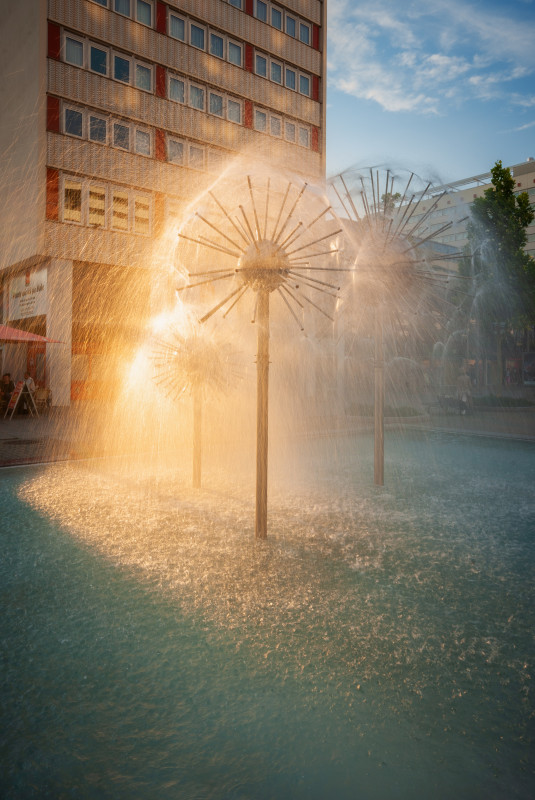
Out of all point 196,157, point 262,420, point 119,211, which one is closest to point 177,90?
point 196,157

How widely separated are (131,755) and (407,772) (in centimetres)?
127

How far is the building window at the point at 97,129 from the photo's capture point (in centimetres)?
2447

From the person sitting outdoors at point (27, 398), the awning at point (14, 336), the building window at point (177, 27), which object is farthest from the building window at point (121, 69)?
the person sitting outdoors at point (27, 398)

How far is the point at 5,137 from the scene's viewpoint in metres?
25.8

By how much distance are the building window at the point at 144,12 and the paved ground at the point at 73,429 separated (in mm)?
18789

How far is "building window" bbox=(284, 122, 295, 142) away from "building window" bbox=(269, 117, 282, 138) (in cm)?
37

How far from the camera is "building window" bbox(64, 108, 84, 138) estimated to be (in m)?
23.8

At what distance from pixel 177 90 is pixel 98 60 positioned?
406 centimetres

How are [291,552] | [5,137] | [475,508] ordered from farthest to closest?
[5,137] → [475,508] → [291,552]

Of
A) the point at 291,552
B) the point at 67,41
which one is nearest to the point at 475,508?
the point at 291,552

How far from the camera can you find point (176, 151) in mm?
27156

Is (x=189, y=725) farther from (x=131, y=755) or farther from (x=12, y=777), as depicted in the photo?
(x=12, y=777)

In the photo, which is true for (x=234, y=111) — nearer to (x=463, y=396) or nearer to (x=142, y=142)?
(x=142, y=142)

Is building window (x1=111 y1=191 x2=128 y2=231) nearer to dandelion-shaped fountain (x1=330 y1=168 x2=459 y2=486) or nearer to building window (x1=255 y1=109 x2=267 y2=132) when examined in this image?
building window (x1=255 y1=109 x2=267 y2=132)
